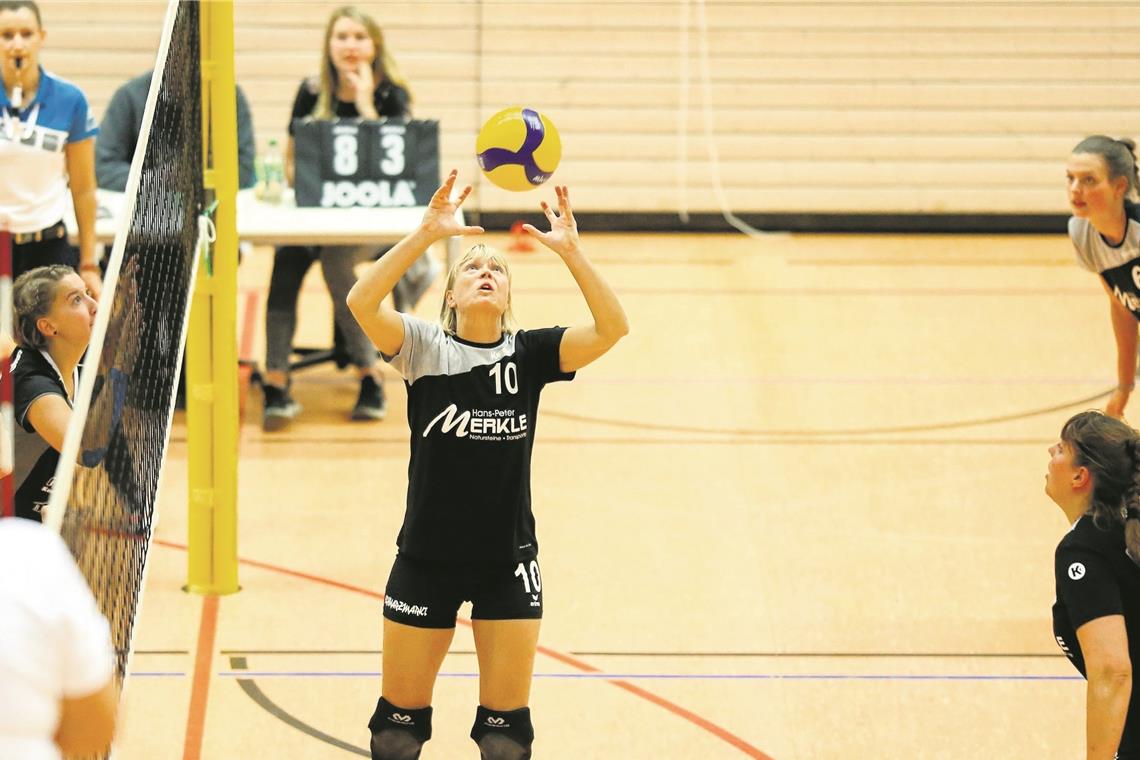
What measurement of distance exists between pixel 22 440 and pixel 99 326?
1.38 metres

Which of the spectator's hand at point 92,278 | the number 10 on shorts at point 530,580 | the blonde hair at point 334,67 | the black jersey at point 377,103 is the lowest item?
the number 10 on shorts at point 530,580

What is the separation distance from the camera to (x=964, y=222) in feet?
46.9

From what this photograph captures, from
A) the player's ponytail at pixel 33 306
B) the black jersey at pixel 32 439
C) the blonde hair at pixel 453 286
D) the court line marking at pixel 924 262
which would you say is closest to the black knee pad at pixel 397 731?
the blonde hair at pixel 453 286

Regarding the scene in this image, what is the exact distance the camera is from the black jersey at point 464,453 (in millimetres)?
4348

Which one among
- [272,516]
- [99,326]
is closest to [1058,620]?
[99,326]

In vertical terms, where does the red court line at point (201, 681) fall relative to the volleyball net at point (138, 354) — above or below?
below

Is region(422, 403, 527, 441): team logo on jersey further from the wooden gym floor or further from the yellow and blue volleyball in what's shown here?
the wooden gym floor

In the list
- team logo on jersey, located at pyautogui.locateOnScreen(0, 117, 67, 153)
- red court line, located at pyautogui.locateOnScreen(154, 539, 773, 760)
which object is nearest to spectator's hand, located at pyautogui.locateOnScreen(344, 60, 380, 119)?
team logo on jersey, located at pyautogui.locateOnScreen(0, 117, 67, 153)

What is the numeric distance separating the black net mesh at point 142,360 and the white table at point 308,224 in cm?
211

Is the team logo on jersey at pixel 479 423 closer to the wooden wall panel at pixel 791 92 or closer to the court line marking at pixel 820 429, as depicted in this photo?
the court line marking at pixel 820 429

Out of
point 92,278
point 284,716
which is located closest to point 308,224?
point 92,278

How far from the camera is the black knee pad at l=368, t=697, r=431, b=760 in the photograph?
4387 mm

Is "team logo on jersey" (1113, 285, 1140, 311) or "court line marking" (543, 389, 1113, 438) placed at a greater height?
"team logo on jersey" (1113, 285, 1140, 311)

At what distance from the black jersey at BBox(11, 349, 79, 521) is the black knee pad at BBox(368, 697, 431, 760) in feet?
3.93
